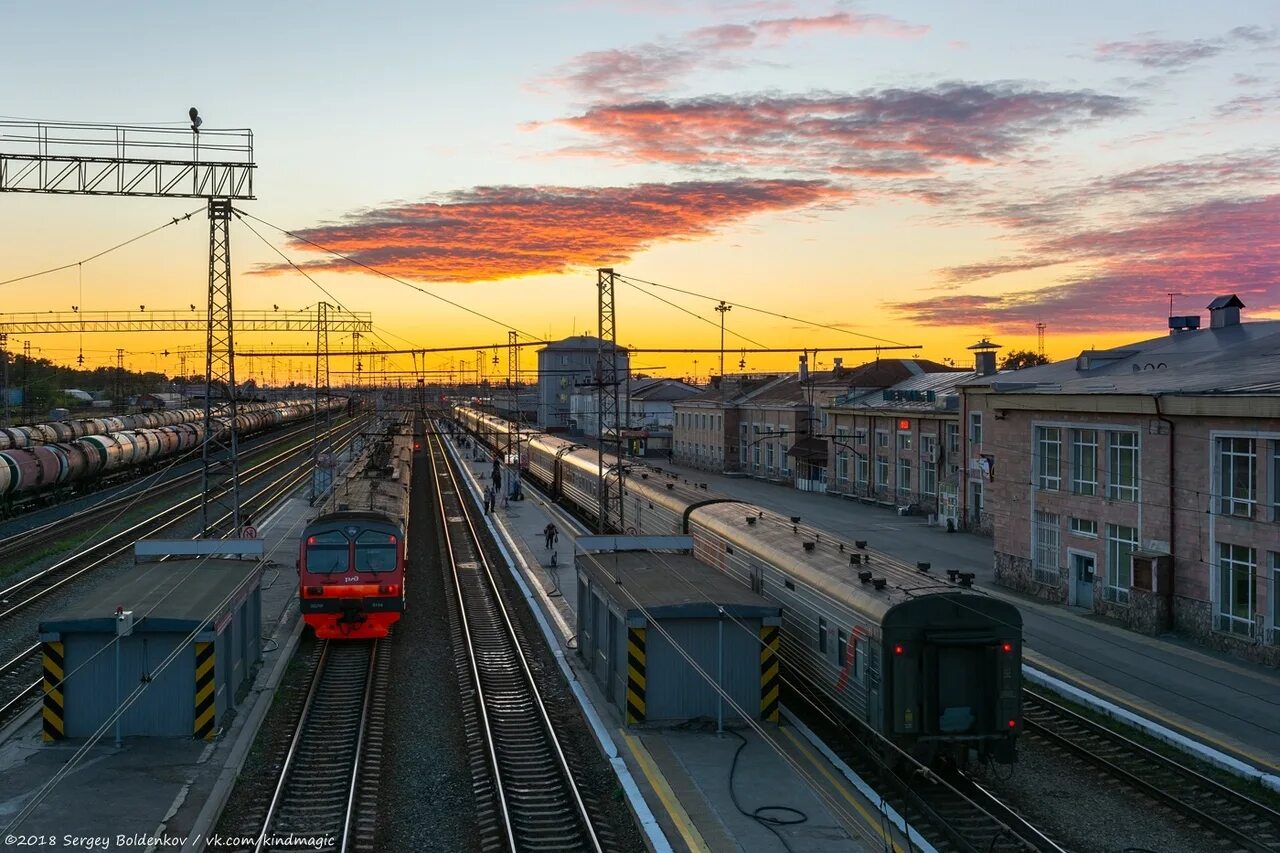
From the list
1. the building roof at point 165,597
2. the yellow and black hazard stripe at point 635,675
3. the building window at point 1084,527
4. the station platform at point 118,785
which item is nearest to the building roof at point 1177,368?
the building window at point 1084,527

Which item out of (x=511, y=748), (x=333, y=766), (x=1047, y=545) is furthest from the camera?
(x=1047, y=545)

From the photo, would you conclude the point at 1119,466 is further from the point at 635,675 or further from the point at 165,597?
the point at 165,597

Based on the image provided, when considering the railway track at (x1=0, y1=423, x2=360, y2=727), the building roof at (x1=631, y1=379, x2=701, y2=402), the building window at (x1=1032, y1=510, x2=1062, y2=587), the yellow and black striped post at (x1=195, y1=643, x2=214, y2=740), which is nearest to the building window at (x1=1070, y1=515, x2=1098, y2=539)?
the building window at (x1=1032, y1=510, x2=1062, y2=587)

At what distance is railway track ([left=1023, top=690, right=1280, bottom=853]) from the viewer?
13.1 metres

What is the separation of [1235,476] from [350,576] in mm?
19785

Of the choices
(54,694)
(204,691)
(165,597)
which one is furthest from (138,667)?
(165,597)

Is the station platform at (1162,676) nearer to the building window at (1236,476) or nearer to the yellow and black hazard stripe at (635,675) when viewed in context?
the building window at (1236,476)

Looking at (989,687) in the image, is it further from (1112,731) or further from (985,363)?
(985,363)

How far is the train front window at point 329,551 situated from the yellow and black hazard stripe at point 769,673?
967 cm

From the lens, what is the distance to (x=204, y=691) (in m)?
15.2

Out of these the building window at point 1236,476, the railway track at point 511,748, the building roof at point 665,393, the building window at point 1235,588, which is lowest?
the railway track at point 511,748

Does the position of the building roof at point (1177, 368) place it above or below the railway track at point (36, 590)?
above

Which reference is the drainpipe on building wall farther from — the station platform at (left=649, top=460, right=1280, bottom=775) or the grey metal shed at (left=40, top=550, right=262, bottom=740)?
the grey metal shed at (left=40, top=550, right=262, bottom=740)

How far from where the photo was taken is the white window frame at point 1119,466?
26953 mm
